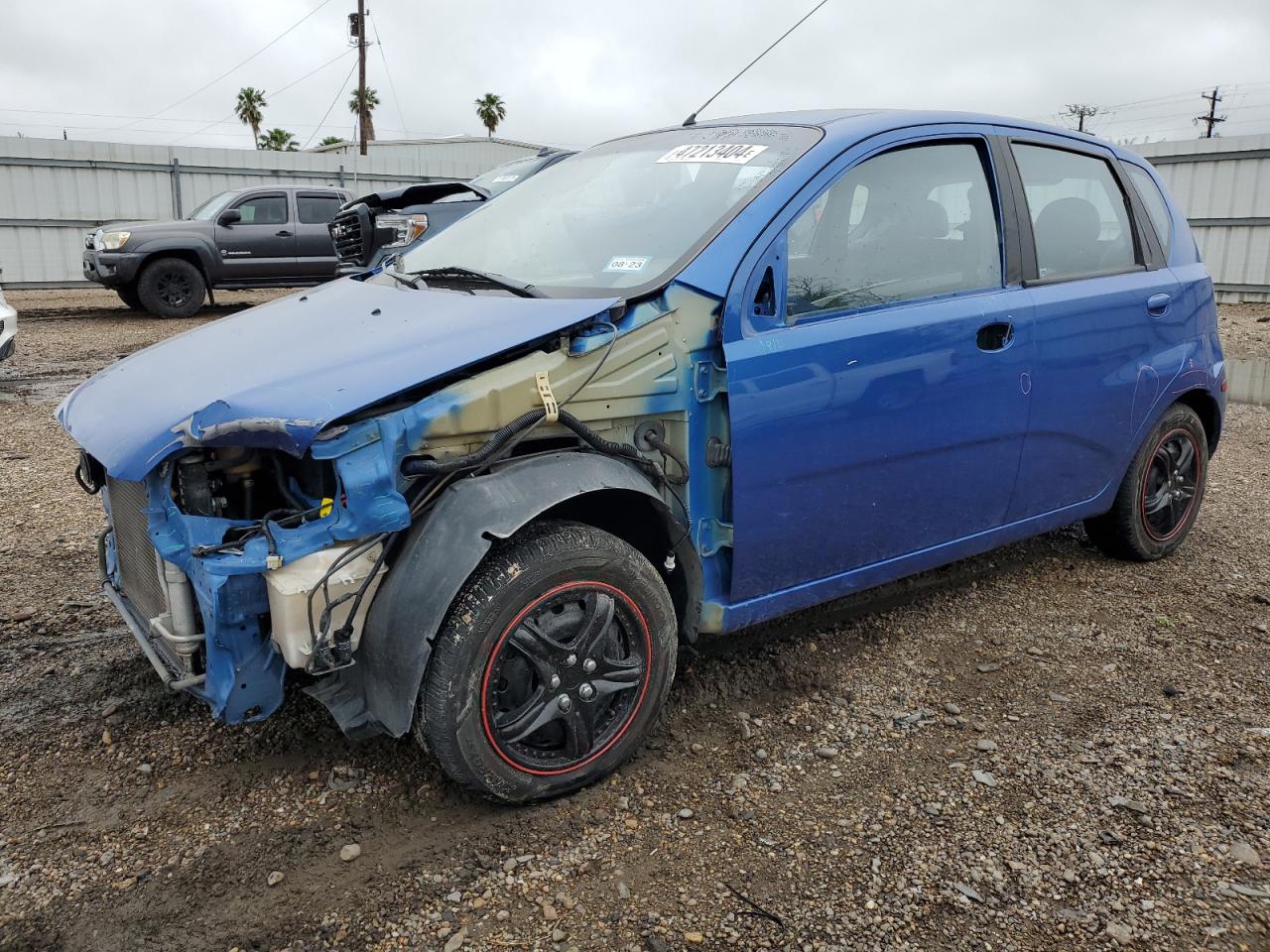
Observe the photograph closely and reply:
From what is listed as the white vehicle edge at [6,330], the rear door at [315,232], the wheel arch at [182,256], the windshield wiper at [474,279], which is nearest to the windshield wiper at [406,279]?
the windshield wiper at [474,279]

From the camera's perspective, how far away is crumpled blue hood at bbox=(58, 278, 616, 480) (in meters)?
2.30

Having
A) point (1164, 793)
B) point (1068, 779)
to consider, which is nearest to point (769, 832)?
point (1068, 779)

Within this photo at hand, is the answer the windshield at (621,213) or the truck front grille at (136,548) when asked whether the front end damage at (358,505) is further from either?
the windshield at (621,213)

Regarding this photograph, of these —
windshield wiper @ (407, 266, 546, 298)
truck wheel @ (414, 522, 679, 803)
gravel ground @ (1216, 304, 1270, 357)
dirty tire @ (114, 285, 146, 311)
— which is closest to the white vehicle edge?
dirty tire @ (114, 285, 146, 311)

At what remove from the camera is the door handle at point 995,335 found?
3.31 metres

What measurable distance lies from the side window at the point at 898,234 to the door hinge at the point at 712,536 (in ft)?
2.08

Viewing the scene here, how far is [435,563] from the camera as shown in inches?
93.7

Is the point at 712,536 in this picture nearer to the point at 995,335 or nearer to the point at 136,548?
the point at 995,335

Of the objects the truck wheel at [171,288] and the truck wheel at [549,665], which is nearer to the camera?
the truck wheel at [549,665]

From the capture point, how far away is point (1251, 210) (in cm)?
1594

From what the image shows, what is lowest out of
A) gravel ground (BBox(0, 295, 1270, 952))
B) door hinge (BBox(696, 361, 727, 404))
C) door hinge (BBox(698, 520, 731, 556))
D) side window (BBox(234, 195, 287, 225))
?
gravel ground (BBox(0, 295, 1270, 952))

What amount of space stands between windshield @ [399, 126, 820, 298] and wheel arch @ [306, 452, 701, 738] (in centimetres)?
58

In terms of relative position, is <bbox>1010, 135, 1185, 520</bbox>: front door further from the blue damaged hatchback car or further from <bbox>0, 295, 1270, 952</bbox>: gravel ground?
<bbox>0, 295, 1270, 952</bbox>: gravel ground

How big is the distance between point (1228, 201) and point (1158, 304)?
14.7m
